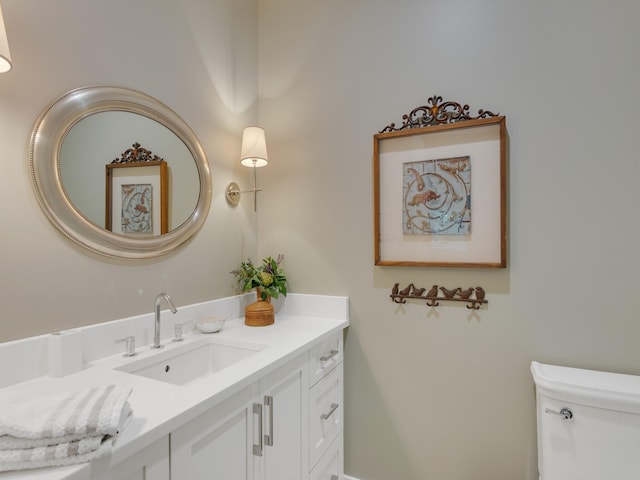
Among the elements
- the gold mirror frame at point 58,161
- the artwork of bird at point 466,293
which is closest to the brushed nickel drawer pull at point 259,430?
the gold mirror frame at point 58,161

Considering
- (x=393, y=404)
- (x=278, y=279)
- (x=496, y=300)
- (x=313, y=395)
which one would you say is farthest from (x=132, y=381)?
(x=496, y=300)

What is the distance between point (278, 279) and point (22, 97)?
122cm

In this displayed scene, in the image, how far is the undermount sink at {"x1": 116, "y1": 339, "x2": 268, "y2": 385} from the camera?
1.21m

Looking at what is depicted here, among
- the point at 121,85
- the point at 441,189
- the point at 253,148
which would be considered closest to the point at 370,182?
the point at 441,189

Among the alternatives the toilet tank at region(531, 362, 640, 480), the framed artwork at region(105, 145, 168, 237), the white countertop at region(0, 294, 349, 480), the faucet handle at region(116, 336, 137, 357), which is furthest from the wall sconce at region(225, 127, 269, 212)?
the toilet tank at region(531, 362, 640, 480)

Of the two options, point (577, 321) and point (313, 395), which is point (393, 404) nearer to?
point (313, 395)

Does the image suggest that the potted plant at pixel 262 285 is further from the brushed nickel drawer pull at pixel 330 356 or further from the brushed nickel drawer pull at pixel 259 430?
the brushed nickel drawer pull at pixel 259 430

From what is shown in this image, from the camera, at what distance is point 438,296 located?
1.57m

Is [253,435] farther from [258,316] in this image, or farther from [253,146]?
[253,146]

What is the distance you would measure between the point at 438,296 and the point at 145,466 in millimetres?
1274

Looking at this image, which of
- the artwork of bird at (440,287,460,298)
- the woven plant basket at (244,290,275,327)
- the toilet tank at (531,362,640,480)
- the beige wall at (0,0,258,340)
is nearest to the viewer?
the beige wall at (0,0,258,340)

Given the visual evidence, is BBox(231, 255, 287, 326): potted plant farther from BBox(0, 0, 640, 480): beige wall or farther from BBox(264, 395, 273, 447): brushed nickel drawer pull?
BBox(264, 395, 273, 447): brushed nickel drawer pull

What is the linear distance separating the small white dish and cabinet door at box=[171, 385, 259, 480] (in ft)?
1.67

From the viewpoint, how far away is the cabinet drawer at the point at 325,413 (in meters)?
1.42
